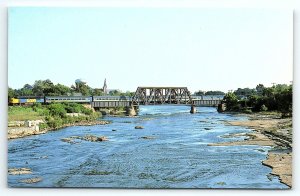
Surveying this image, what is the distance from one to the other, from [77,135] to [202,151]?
89cm

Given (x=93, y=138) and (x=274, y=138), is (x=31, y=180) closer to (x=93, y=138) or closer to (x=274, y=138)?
(x=93, y=138)

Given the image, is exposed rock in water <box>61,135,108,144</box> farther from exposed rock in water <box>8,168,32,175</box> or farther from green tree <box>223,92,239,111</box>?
green tree <box>223,92,239,111</box>

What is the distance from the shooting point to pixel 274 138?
3.73 metres

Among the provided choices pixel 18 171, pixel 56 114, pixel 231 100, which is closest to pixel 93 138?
pixel 56 114

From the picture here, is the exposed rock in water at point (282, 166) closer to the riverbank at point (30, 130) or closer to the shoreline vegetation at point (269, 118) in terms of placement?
the shoreline vegetation at point (269, 118)

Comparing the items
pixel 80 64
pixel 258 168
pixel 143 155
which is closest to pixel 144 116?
pixel 143 155

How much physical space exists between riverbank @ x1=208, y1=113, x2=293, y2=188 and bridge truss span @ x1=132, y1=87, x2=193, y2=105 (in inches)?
14.2

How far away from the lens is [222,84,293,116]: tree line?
11.9ft

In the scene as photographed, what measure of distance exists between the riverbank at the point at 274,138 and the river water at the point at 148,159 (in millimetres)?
39

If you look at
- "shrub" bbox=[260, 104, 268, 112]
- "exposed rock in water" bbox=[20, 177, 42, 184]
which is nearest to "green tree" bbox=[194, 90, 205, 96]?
"shrub" bbox=[260, 104, 268, 112]

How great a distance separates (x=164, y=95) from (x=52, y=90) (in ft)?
2.61

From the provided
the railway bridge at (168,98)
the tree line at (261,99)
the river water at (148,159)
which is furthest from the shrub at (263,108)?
the railway bridge at (168,98)

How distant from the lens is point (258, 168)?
3656 mm

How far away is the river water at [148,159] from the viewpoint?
3660 mm
